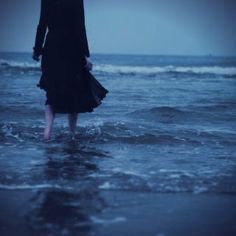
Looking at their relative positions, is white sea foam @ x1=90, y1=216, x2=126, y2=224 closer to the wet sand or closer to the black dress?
the wet sand

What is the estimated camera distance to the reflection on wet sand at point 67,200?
1881 mm

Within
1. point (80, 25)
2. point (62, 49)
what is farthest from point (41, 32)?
point (80, 25)

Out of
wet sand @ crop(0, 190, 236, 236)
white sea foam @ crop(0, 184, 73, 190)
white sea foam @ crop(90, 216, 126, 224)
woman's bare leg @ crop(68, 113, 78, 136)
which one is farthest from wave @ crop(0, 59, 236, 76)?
white sea foam @ crop(90, 216, 126, 224)

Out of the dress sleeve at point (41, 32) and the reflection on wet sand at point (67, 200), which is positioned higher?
the dress sleeve at point (41, 32)

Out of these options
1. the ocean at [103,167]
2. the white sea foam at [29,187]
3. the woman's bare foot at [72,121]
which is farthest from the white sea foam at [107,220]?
the woman's bare foot at [72,121]

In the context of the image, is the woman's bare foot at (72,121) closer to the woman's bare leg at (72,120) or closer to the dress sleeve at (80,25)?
the woman's bare leg at (72,120)

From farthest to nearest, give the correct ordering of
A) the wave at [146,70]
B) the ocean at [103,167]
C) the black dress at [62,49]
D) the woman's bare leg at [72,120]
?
the wave at [146,70] < the woman's bare leg at [72,120] < the black dress at [62,49] < the ocean at [103,167]

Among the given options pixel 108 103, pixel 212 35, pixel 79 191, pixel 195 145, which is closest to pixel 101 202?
pixel 79 191

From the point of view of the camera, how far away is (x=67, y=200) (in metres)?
2.24

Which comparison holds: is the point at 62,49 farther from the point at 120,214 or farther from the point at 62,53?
the point at 120,214

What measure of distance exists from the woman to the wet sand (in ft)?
5.64

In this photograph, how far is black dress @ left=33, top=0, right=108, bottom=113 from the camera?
12.9ft

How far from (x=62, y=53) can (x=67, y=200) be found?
79.3 inches

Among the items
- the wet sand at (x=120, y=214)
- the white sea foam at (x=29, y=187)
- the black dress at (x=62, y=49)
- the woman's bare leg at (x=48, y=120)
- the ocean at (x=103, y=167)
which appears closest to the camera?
the wet sand at (x=120, y=214)
